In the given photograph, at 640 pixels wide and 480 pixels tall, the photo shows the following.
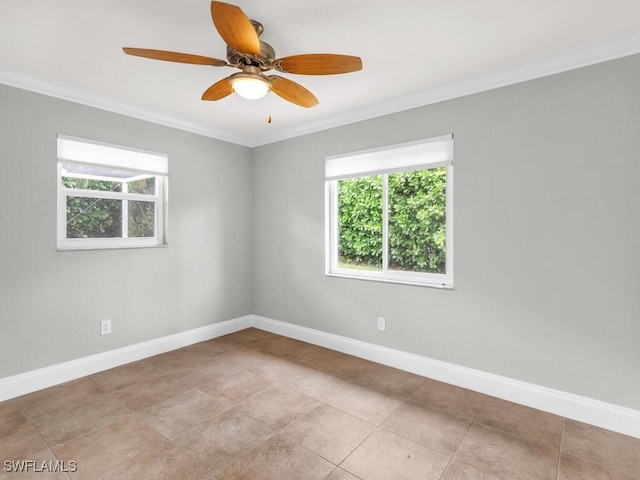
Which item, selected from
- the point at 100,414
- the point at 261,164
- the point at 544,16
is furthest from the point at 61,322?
the point at 544,16

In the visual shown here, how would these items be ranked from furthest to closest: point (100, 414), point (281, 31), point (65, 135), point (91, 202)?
point (91, 202)
point (65, 135)
point (100, 414)
point (281, 31)

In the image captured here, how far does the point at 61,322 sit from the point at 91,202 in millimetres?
1064

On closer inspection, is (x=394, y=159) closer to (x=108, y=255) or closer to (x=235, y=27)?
(x=235, y=27)

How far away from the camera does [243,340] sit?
383 centimetres

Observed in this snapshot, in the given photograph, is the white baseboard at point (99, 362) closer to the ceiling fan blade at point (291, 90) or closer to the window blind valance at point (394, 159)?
the window blind valance at point (394, 159)

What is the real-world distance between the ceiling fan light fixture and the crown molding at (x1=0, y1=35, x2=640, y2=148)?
152 cm

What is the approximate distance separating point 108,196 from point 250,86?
205 cm

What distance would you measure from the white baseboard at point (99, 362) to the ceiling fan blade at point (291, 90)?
2.73 metres

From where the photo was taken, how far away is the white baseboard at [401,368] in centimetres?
219

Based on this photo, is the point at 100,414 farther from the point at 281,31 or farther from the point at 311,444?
the point at 281,31

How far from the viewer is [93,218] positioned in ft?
9.96

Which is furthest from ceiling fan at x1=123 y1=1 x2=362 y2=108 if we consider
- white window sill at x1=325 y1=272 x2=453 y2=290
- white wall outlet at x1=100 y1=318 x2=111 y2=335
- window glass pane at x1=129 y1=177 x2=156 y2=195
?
white wall outlet at x1=100 y1=318 x2=111 y2=335

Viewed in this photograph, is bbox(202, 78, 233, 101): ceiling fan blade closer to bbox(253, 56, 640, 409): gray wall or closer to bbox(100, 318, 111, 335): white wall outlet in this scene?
bbox(253, 56, 640, 409): gray wall

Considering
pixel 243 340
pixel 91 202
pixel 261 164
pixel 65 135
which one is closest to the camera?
pixel 65 135
